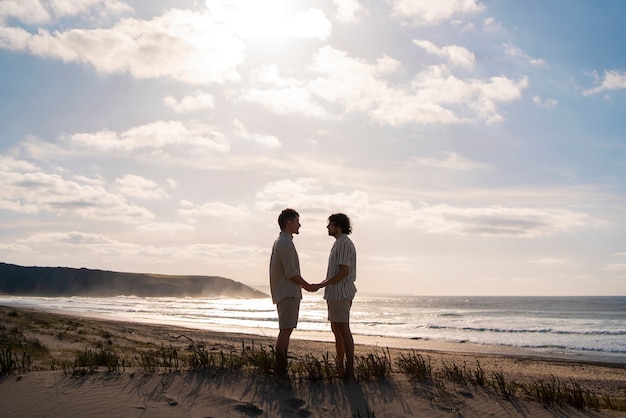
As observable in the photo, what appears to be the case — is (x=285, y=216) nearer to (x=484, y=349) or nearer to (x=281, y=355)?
(x=281, y=355)

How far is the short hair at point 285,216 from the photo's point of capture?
654 centimetres

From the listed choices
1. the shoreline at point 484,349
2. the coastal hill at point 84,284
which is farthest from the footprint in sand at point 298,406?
the coastal hill at point 84,284

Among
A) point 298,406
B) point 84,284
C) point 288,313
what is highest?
point 84,284

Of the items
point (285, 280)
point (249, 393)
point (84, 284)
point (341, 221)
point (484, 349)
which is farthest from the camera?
point (84, 284)

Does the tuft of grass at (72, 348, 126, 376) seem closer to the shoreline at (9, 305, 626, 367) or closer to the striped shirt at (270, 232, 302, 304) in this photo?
the striped shirt at (270, 232, 302, 304)

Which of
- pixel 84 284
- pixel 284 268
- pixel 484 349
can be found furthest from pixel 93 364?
pixel 84 284

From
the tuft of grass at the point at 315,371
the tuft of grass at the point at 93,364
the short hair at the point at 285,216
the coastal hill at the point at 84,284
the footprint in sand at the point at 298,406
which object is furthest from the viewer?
the coastal hill at the point at 84,284

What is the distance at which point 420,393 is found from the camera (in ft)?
19.3

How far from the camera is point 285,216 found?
6.54 m

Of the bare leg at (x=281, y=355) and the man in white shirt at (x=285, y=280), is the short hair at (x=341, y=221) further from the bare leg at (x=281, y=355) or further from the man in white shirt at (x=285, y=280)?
the bare leg at (x=281, y=355)

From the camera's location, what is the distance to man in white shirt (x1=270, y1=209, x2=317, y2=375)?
249 inches

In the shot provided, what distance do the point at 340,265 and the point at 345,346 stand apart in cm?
95

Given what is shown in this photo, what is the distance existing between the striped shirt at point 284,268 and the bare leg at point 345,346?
0.61 metres

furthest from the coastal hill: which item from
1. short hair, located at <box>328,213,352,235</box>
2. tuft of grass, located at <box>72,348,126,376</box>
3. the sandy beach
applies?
short hair, located at <box>328,213,352,235</box>
